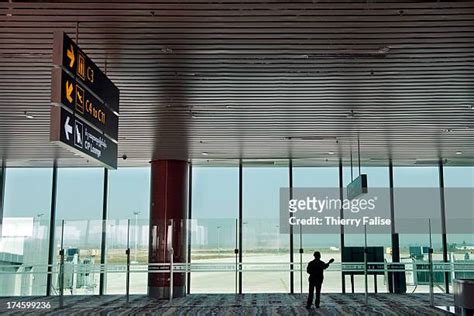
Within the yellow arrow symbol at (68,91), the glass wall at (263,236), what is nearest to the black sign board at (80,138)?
the yellow arrow symbol at (68,91)

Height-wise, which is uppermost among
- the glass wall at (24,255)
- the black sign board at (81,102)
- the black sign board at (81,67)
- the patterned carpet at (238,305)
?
the black sign board at (81,67)

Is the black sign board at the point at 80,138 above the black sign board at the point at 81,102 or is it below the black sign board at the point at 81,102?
below

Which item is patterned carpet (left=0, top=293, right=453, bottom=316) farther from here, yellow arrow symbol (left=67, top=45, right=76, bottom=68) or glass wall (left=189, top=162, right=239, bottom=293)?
yellow arrow symbol (left=67, top=45, right=76, bottom=68)

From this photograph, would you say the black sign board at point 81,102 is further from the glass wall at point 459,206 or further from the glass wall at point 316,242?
the glass wall at point 459,206

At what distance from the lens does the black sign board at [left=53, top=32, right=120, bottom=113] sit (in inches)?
203

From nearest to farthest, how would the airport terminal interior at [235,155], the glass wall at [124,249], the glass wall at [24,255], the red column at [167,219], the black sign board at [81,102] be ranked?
the black sign board at [81,102]
the airport terminal interior at [235,155]
the glass wall at [124,249]
the glass wall at [24,255]
the red column at [167,219]

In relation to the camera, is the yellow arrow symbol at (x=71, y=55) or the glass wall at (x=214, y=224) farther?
the glass wall at (x=214, y=224)

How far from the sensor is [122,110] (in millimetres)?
10016

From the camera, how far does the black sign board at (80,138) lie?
512 cm

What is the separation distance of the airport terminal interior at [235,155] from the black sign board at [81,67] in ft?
0.07

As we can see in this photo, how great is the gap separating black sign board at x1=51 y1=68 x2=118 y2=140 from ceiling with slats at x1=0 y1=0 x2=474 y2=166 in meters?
0.84

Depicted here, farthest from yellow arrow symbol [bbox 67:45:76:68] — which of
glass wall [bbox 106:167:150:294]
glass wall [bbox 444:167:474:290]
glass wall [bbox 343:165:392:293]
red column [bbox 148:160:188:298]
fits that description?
glass wall [bbox 444:167:474:290]

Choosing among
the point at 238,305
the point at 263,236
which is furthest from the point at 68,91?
the point at 263,236

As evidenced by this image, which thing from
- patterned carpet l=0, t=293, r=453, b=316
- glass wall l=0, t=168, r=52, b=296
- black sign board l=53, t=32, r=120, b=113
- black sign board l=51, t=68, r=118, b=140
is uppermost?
black sign board l=53, t=32, r=120, b=113
